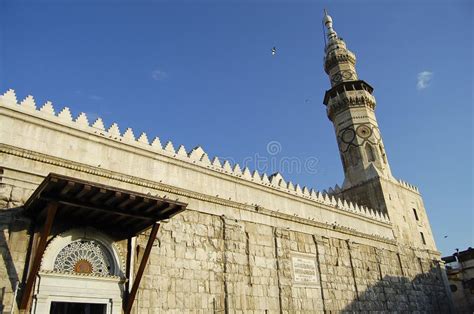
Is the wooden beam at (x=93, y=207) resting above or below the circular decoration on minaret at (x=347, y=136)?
below

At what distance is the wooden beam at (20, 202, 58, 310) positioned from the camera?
655cm

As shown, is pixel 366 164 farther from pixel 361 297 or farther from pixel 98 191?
pixel 98 191

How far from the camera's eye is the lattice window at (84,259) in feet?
24.7

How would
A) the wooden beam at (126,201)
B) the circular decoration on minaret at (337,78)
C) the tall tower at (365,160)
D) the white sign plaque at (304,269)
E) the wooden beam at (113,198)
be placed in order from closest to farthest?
1. the wooden beam at (113,198)
2. the wooden beam at (126,201)
3. the white sign plaque at (304,269)
4. the tall tower at (365,160)
5. the circular decoration on minaret at (337,78)

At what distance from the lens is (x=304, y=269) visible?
12.4 meters

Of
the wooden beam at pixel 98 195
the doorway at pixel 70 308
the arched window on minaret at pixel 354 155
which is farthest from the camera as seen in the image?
the arched window on minaret at pixel 354 155

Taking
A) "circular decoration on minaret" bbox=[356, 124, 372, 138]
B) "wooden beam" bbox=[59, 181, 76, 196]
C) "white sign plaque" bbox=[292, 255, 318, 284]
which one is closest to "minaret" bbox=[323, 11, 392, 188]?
"circular decoration on minaret" bbox=[356, 124, 372, 138]

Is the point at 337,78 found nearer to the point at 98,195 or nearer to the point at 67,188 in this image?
the point at 98,195

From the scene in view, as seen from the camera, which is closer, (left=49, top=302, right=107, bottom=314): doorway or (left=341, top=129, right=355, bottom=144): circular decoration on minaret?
(left=49, top=302, right=107, bottom=314): doorway

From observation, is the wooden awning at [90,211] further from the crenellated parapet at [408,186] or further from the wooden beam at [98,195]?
the crenellated parapet at [408,186]

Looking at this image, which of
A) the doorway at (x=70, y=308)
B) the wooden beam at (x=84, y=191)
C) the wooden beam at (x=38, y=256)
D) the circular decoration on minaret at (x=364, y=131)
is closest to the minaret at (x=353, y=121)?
the circular decoration on minaret at (x=364, y=131)

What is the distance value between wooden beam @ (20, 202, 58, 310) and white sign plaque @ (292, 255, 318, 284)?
789 centimetres

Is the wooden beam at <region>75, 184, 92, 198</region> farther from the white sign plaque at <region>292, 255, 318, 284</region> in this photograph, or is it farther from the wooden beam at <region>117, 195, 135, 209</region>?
the white sign plaque at <region>292, 255, 318, 284</region>

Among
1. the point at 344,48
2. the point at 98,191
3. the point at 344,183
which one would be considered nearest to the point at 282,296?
the point at 98,191
